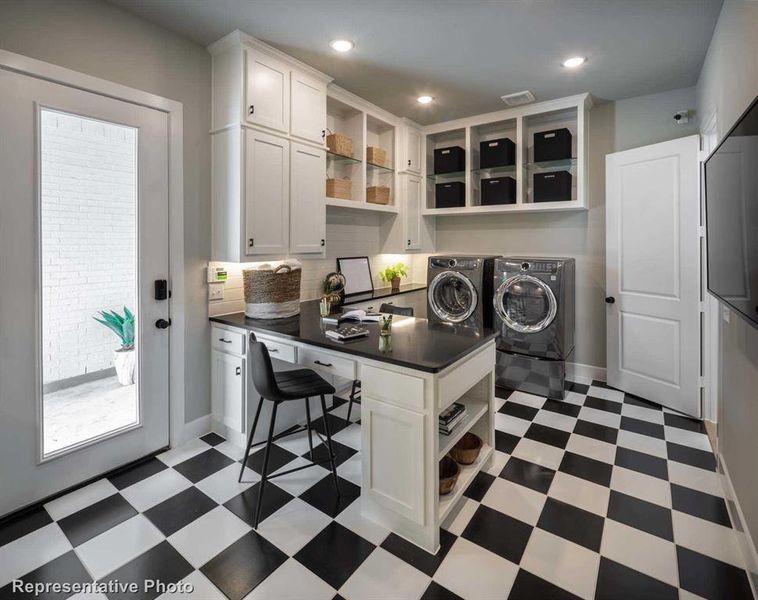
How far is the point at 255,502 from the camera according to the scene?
2.13 metres

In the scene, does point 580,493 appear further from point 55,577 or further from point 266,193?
point 266,193

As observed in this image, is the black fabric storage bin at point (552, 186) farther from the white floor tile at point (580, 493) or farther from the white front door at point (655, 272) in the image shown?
the white floor tile at point (580, 493)

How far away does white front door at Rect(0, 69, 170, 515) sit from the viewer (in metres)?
1.99

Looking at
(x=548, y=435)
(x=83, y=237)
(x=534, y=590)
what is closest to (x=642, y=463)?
(x=548, y=435)

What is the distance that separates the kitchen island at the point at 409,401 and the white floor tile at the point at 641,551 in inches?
25.6

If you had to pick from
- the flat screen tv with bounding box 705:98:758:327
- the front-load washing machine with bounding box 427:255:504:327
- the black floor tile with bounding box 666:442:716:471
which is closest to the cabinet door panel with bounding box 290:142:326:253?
the front-load washing machine with bounding box 427:255:504:327

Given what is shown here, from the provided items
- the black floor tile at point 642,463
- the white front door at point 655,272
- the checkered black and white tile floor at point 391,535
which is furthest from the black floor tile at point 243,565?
the white front door at point 655,272

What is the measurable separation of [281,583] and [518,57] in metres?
3.37

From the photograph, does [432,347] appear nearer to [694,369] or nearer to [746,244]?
[746,244]

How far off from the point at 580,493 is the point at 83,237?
301cm

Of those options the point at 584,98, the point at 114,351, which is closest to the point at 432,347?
the point at 114,351

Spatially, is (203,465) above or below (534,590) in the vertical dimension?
above

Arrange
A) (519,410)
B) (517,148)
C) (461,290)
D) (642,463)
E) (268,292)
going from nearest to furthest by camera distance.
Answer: (642,463), (268,292), (519,410), (517,148), (461,290)

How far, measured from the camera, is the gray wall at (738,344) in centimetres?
169
